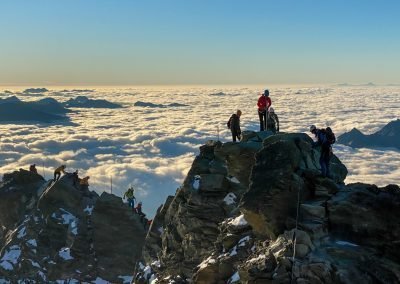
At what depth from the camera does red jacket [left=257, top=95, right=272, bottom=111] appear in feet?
104

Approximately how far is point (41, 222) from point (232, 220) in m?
54.9

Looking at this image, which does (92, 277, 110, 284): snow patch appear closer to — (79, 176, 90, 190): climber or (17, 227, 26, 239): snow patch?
(79, 176, 90, 190): climber

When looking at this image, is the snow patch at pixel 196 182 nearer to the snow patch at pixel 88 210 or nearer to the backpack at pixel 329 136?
the backpack at pixel 329 136

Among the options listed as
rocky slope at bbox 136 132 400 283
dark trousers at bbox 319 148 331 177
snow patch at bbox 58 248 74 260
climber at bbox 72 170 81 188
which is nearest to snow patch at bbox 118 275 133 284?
snow patch at bbox 58 248 74 260

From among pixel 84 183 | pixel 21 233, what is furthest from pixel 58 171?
pixel 21 233

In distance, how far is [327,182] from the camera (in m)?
22.1

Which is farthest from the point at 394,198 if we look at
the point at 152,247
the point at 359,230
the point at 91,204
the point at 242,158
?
the point at 91,204

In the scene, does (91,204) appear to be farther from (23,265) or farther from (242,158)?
(242,158)

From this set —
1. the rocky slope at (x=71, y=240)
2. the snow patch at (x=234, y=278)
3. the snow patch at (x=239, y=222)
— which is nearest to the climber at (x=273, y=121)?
the snow patch at (x=239, y=222)

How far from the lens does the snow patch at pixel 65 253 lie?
6939 cm

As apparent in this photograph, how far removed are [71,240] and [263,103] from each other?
47.8 meters

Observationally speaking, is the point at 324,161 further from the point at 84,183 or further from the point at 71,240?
the point at 71,240

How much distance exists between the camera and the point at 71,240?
2729 inches

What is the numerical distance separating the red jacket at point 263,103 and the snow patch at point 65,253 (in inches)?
1895
